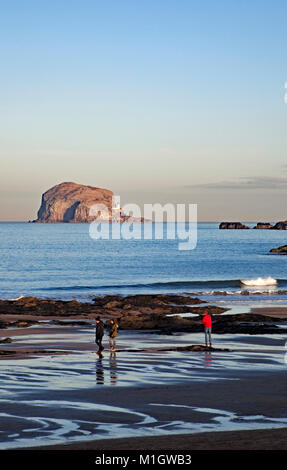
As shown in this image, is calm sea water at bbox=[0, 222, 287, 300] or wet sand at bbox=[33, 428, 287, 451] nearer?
wet sand at bbox=[33, 428, 287, 451]

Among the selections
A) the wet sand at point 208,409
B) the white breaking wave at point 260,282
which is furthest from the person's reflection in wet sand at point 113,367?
the white breaking wave at point 260,282

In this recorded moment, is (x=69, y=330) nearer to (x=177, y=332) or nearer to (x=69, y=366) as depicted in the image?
(x=177, y=332)

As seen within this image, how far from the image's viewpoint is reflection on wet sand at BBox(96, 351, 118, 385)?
23.9 meters

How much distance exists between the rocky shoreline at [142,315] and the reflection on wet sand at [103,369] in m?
10.2

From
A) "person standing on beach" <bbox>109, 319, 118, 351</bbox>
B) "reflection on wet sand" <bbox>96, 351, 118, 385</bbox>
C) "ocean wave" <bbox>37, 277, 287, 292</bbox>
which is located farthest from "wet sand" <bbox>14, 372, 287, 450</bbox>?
"ocean wave" <bbox>37, 277, 287, 292</bbox>

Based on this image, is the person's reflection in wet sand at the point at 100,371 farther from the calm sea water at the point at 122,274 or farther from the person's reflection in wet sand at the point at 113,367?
the calm sea water at the point at 122,274

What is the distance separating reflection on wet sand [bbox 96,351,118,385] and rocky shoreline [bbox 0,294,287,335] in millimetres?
10241

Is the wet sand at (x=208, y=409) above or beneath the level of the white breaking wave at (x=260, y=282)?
beneath

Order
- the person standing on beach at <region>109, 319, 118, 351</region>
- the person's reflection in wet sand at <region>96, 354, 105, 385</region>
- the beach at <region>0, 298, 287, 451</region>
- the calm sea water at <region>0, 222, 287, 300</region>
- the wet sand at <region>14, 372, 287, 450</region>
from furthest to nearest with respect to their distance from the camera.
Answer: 1. the calm sea water at <region>0, 222, 287, 300</region>
2. the person standing on beach at <region>109, 319, 118, 351</region>
3. the person's reflection in wet sand at <region>96, 354, 105, 385</region>
4. the beach at <region>0, 298, 287, 451</region>
5. the wet sand at <region>14, 372, 287, 450</region>

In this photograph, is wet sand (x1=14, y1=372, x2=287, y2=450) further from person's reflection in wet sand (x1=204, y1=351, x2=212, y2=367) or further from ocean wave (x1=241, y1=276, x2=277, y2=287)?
ocean wave (x1=241, y1=276, x2=277, y2=287)

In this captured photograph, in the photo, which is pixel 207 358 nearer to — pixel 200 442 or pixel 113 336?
pixel 113 336

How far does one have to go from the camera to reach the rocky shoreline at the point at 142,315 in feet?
134

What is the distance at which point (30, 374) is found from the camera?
2498 cm
